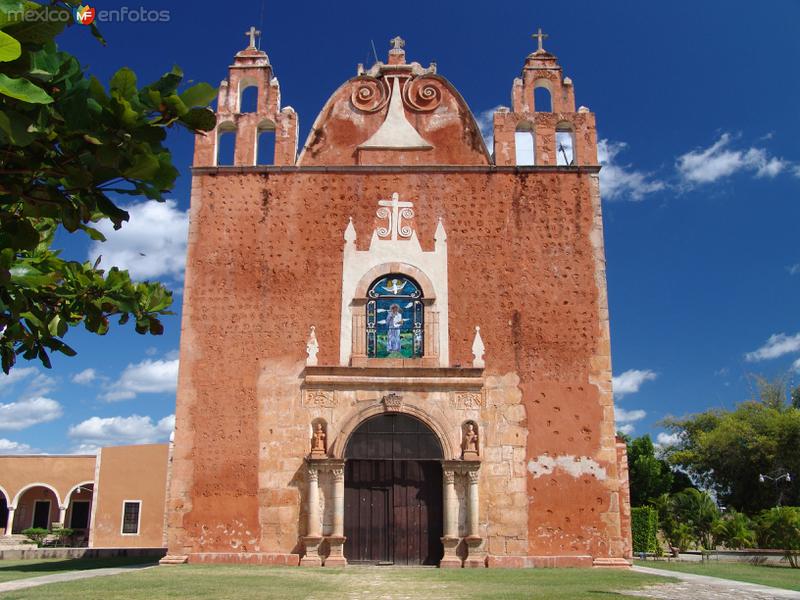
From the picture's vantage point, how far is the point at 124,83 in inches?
118

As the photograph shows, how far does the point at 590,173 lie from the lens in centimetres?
1647

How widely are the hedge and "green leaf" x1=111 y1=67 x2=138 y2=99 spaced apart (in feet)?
79.9

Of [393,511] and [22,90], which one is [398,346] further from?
[22,90]

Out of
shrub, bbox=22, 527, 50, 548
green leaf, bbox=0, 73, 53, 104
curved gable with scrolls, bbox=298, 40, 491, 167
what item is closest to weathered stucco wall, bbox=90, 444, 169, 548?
shrub, bbox=22, 527, 50, 548

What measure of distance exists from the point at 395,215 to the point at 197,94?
1325 centimetres

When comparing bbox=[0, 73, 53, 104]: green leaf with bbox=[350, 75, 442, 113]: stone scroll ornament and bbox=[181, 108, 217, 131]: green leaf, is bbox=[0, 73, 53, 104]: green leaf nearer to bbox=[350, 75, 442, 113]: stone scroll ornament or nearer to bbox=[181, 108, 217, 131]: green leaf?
bbox=[181, 108, 217, 131]: green leaf

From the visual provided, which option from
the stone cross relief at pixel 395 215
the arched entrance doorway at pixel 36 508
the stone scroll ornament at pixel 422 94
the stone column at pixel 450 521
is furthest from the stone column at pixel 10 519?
the stone scroll ornament at pixel 422 94

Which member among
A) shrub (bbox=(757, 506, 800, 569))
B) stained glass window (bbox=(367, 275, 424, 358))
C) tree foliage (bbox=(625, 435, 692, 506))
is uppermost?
stained glass window (bbox=(367, 275, 424, 358))

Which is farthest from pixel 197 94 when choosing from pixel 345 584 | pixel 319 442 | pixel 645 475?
pixel 645 475

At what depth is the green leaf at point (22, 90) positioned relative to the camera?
2.53m

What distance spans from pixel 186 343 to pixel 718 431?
31051 millimetres

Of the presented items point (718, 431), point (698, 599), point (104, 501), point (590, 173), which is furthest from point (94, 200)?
point (718, 431)

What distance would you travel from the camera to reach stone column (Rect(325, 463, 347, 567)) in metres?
14.3

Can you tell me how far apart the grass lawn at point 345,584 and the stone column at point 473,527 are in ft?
2.18
